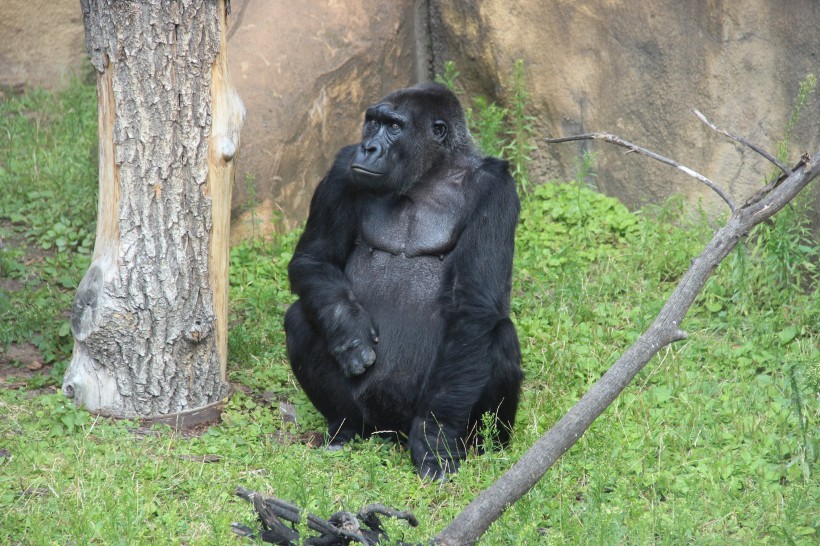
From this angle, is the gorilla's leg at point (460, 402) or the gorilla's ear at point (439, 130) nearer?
the gorilla's leg at point (460, 402)

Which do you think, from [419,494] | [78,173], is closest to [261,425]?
[419,494]

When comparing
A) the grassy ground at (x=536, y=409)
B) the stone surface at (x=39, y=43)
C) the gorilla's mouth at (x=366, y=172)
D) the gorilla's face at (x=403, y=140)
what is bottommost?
the grassy ground at (x=536, y=409)

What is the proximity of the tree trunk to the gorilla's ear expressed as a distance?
0.93 m

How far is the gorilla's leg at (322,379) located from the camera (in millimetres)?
4520

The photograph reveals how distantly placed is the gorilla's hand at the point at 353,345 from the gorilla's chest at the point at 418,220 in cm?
39

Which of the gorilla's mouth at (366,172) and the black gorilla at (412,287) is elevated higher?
the gorilla's mouth at (366,172)

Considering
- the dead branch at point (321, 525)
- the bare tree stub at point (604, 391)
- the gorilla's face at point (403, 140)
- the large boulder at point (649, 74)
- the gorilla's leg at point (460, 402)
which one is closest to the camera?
the dead branch at point (321, 525)

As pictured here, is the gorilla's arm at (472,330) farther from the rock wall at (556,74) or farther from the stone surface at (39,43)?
the stone surface at (39,43)

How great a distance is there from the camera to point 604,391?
3.01 m

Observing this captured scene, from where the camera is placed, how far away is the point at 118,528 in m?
3.38

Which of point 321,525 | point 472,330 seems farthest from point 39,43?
point 321,525

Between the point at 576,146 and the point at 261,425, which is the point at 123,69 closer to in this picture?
the point at 261,425

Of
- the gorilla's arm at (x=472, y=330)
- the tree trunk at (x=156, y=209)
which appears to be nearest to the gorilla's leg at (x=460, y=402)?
the gorilla's arm at (x=472, y=330)

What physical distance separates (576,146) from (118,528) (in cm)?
443
